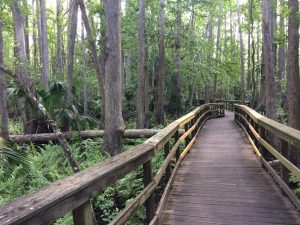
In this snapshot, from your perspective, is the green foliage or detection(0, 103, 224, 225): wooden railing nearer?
detection(0, 103, 224, 225): wooden railing

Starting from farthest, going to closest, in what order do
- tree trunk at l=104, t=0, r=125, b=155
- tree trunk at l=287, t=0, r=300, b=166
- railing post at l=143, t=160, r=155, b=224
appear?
tree trunk at l=287, t=0, r=300, b=166, tree trunk at l=104, t=0, r=125, b=155, railing post at l=143, t=160, r=155, b=224

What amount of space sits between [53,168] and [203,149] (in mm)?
3994

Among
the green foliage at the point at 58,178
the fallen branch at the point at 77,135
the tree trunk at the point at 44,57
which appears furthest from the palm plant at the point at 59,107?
the tree trunk at the point at 44,57

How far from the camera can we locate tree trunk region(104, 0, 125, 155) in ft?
24.4

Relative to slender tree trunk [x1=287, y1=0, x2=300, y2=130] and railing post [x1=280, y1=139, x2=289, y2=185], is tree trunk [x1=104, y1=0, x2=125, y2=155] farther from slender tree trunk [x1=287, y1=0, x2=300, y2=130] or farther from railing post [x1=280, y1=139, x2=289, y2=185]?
slender tree trunk [x1=287, y1=0, x2=300, y2=130]

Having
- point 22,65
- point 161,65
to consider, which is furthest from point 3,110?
point 161,65

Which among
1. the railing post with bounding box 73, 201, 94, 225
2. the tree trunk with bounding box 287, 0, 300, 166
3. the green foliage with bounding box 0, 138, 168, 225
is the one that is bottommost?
the green foliage with bounding box 0, 138, 168, 225

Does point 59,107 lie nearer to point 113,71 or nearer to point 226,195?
point 113,71

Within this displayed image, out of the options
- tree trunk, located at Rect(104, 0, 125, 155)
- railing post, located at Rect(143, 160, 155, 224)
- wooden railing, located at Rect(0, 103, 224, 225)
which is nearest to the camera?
wooden railing, located at Rect(0, 103, 224, 225)

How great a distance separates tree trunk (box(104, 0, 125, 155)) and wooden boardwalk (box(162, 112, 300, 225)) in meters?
1.96

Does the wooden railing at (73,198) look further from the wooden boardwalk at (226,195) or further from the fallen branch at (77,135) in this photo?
the fallen branch at (77,135)

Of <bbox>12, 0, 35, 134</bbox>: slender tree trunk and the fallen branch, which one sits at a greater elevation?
<bbox>12, 0, 35, 134</bbox>: slender tree trunk

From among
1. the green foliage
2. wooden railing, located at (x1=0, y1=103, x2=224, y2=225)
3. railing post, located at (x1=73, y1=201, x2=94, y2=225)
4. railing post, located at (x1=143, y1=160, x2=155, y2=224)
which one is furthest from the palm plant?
railing post, located at (x1=73, y1=201, x2=94, y2=225)

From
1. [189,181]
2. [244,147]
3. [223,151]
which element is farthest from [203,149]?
[189,181]
